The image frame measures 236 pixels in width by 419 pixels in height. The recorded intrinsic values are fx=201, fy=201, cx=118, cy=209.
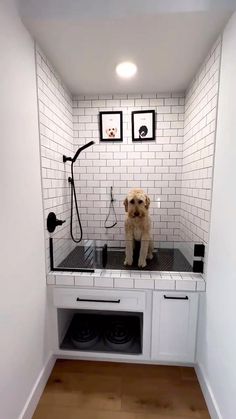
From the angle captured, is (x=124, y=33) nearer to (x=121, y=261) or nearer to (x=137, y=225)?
(x=137, y=225)

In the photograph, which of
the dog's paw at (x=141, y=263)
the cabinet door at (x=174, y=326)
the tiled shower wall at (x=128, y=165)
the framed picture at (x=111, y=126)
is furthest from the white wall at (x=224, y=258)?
the framed picture at (x=111, y=126)

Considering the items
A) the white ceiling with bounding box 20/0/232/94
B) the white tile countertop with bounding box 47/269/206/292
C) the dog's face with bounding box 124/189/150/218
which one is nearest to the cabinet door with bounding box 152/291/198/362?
the white tile countertop with bounding box 47/269/206/292

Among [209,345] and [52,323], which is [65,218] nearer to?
[52,323]

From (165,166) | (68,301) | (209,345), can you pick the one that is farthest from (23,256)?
(165,166)

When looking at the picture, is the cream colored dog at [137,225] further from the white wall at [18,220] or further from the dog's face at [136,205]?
the white wall at [18,220]

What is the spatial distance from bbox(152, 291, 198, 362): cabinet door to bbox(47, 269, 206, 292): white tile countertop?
67 millimetres

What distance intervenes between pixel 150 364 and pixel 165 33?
7.38 feet

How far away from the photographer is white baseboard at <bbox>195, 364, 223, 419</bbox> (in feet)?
3.72

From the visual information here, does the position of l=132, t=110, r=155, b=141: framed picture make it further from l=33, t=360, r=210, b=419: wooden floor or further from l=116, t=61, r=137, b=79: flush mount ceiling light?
l=33, t=360, r=210, b=419: wooden floor

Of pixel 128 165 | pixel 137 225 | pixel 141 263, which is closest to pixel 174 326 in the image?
pixel 141 263

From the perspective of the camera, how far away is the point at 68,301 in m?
1.49

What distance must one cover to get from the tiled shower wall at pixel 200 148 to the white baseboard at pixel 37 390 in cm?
143

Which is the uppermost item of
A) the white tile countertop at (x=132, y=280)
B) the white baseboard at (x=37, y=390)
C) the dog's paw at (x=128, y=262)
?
the dog's paw at (x=128, y=262)

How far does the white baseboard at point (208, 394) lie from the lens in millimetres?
1135
